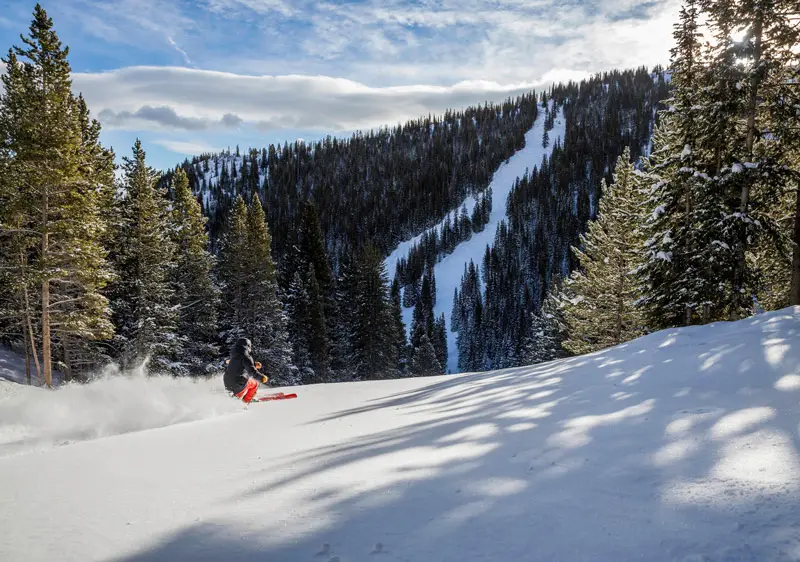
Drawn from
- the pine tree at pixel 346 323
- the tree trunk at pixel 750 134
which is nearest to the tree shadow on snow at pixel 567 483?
the tree trunk at pixel 750 134

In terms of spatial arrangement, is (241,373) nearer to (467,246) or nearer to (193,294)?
(193,294)

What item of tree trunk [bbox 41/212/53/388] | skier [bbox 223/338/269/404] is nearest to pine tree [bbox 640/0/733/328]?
skier [bbox 223/338/269/404]

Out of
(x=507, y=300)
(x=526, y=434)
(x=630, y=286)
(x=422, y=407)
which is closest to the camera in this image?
(x=526, y=434)

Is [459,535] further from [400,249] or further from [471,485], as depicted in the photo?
[400,249]

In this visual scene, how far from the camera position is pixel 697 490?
3.68 m

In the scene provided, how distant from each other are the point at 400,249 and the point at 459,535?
16294 centimetres

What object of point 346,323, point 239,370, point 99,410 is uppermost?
point 239,370

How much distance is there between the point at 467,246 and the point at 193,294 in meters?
133

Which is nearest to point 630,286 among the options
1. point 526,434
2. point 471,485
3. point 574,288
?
point 574,288

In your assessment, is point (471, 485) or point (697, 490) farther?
point (471, 485)

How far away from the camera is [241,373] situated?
37.0 feet

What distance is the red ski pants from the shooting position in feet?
37.1

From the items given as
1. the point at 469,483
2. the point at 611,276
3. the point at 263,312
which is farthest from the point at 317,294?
the point at 469,483

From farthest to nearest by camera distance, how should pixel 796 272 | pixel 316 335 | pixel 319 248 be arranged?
1. pixel 319 248
2. pixel 316 335
3. pixel 796 272
